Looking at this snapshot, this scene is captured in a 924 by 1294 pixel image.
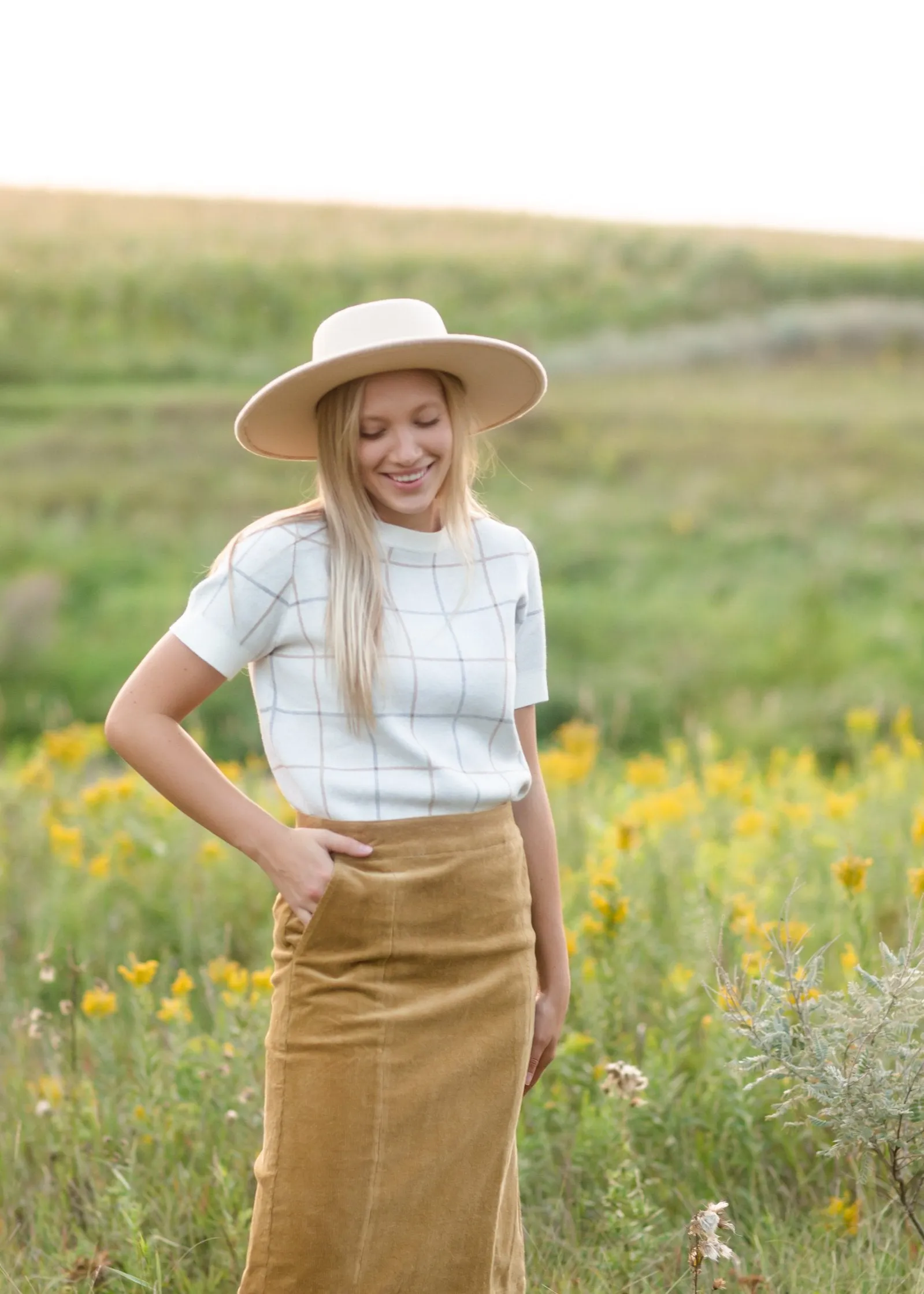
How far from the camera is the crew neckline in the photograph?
6.42ft

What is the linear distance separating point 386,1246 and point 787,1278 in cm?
76

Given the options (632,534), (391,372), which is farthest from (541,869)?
(632,534)

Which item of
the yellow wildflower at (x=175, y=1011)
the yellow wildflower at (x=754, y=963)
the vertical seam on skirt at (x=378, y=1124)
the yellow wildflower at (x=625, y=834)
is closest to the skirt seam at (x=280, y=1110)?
the vertical seam on skirt at (x=378, y=1124)

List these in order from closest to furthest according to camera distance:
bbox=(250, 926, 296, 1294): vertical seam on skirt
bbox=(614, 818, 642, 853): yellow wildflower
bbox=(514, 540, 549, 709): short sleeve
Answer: bbox=(250, 926, 296, 1294): vertical seam on skirt < bbox=(514, 540, 549, 709): short sleeve < bbox=(614, 818, 642, 853): yellow wildflower

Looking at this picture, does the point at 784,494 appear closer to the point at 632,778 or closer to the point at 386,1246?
the point at 632,778

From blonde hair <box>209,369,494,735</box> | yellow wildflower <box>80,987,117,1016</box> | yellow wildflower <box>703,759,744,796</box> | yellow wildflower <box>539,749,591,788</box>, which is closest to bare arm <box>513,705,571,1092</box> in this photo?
blonde hair <box>209,369,494,735</box>

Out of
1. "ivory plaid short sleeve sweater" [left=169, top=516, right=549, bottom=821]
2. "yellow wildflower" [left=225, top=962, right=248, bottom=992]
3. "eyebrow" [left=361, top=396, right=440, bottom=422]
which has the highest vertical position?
"eyebrow" [left=361, top=396, right=440, bottom=422]

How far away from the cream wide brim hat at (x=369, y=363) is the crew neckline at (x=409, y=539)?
20cm

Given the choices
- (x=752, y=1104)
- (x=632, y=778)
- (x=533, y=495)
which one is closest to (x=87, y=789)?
(x=632, y=778)

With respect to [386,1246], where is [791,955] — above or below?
above

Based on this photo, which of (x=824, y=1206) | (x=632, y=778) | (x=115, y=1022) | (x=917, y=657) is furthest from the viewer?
(x=917, y=657)

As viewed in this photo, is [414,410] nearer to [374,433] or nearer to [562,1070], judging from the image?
[374,433]

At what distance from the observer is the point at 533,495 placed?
1448 cm

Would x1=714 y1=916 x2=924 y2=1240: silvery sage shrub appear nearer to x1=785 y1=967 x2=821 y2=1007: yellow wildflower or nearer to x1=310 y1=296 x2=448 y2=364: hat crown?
x1=785 y1=967 x2=821 y2=1007: yellow wildflower
